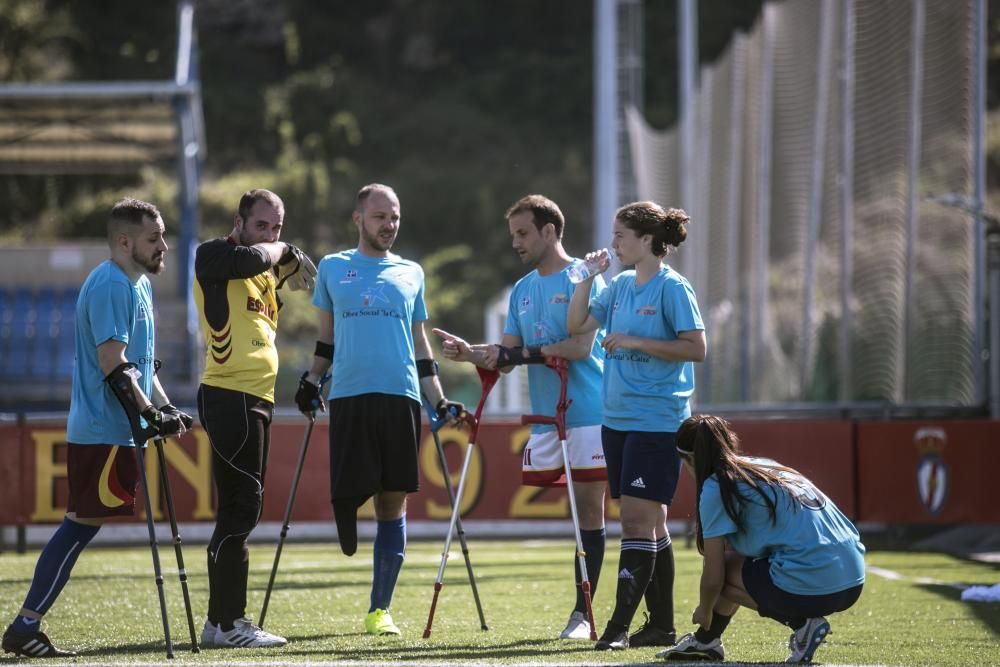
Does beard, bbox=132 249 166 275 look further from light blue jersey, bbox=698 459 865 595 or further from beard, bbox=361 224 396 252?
light blue jersey, bbox=698 459 865 595

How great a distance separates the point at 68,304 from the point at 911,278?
52.1ft

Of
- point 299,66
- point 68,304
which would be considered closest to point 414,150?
point 299,66

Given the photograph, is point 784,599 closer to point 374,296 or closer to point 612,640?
point 612,640

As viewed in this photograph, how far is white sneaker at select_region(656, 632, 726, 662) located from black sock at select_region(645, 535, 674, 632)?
2.27 feet

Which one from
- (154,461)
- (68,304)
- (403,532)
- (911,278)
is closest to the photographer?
(403,532)

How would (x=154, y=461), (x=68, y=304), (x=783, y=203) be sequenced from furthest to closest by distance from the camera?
1. (x=68, y=304)
2. (x=783, y=203)
3. (x=154, y=461)

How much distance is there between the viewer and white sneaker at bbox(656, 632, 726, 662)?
6.39m

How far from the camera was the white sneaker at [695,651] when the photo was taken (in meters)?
6.39

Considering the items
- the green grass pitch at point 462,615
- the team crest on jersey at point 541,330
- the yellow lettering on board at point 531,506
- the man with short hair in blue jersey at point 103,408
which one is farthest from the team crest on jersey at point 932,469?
the man with short hair in blue jersey at point 103,408

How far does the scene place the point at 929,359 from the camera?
16281 mm

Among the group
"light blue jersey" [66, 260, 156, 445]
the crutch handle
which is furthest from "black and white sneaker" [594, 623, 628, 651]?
"light blue jersey" [66, 260, 156, 445]

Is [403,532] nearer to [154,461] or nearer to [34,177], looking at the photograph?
[154,461]

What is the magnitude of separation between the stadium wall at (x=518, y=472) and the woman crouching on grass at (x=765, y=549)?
730cm

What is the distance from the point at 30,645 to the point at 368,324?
6.96ft
